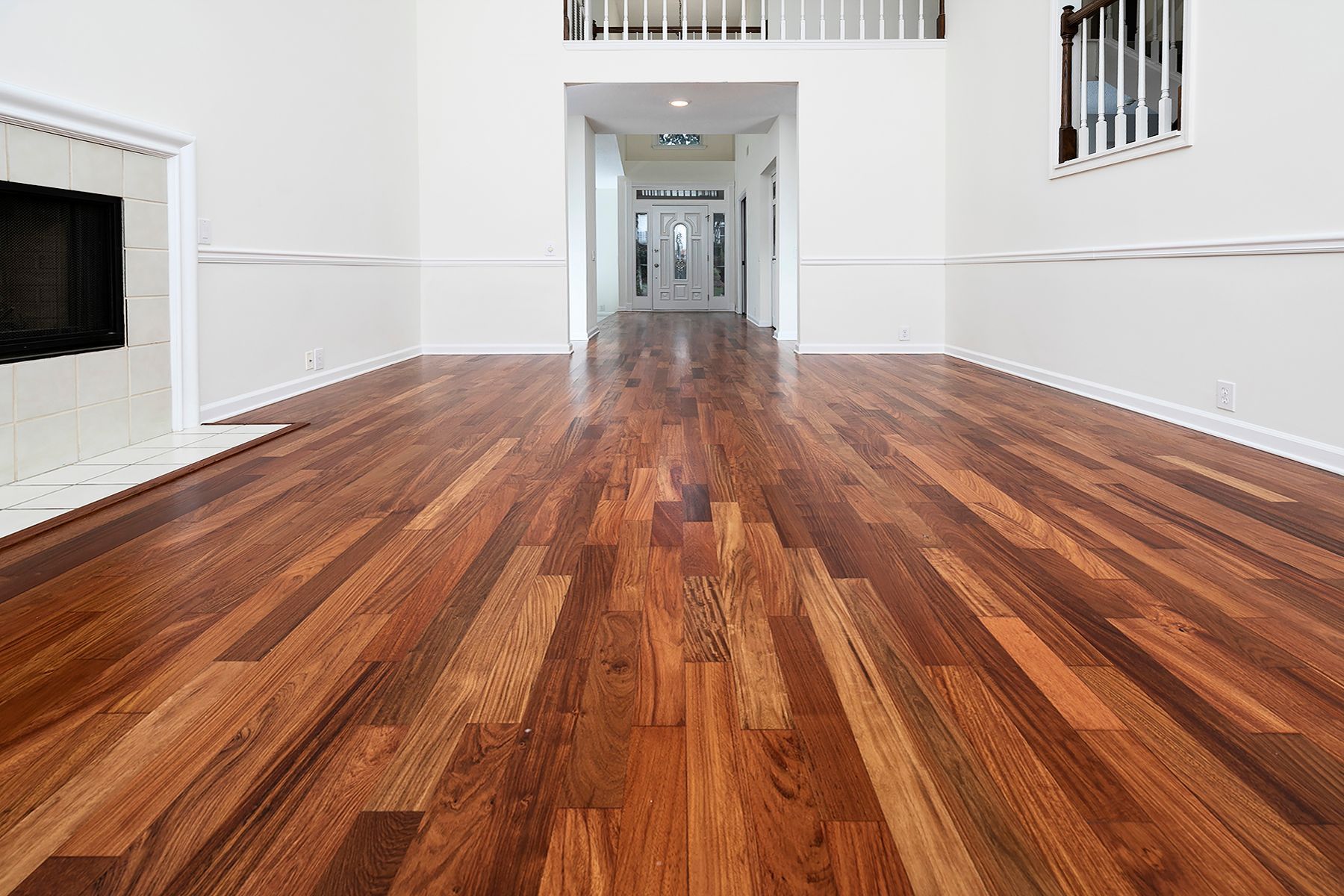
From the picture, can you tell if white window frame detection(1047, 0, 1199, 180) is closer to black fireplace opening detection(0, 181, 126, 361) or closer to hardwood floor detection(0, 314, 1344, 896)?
hardwood floor detection(0, 314, 1344, 896)

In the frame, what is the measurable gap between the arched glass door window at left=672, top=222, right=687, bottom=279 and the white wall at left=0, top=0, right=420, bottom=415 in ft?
35.4

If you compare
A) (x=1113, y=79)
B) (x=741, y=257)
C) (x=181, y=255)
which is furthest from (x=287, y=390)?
(x=741, y=257)

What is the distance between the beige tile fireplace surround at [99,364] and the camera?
Answer: 3.05m

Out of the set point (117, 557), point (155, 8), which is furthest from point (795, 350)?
point (117, 557)

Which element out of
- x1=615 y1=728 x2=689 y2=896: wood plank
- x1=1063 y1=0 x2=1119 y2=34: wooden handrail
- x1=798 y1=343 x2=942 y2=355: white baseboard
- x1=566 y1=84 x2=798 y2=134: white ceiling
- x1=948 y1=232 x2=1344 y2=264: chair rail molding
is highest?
x1=566 y1=84 x2=798 y2=134: white ceiling

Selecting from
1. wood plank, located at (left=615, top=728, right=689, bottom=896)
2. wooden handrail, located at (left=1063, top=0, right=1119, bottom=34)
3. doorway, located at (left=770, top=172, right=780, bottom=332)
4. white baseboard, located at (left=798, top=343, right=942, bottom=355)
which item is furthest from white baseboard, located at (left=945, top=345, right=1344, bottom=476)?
doorway, located at (left=770, top=172, right=780, bottom=332)

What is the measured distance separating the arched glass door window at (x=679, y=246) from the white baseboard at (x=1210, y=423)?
496 inches

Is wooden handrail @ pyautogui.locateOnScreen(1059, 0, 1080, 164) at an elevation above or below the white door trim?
above

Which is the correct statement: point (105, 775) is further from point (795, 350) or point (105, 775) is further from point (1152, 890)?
point (795, 350)

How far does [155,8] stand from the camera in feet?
12.7

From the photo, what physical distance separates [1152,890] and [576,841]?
60cm

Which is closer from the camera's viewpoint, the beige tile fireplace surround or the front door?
the beige tile fireplace surround

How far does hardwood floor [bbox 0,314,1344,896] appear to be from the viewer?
1073 millimetres

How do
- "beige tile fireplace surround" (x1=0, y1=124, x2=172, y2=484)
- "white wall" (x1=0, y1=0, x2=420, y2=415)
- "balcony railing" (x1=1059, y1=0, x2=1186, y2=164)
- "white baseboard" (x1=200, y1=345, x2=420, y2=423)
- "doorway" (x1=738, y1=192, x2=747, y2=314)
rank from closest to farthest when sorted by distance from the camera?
"beige tile fireplace surround" (x1=0, y1=124, x2=172, y2=484), "white wall" (x1=0, y1=0, x2=420, y2=415), "white baseboard" (x1=200, y1=345, x2=420, y2=423), "balcony railing" (x1=1059, y1=0, x2=1186, y2=164), "doorway" (x1=738, y1=192, x2=747, y2=314)
